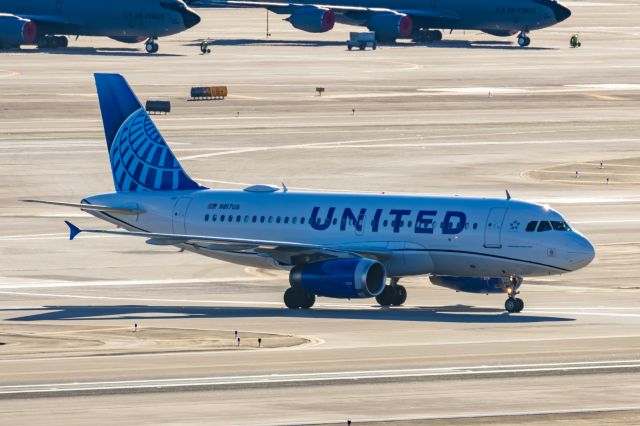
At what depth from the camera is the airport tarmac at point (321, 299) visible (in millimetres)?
37812

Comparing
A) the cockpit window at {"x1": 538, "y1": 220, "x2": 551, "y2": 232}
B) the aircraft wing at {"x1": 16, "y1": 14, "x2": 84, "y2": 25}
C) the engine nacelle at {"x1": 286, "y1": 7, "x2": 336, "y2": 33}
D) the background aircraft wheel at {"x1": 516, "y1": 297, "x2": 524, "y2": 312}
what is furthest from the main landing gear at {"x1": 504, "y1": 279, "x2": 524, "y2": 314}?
the engine nacelle at {"x1": 286, "y1": 7, "x2": 336, "y2": 33}

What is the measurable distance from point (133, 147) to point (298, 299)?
11818 millimetres

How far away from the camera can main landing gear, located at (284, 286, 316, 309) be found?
56778mm

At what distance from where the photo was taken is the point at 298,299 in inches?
2240

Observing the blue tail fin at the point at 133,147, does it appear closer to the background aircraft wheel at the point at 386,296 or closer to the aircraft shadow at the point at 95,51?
the background aircraft wheel at the point at 386,296

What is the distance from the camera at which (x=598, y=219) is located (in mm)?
82875

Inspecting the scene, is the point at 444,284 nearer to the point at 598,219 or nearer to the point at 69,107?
the point at 598,219

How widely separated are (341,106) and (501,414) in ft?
352

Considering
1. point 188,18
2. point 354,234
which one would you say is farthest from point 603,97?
point 354,234

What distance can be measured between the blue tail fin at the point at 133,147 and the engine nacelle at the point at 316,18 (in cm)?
13256

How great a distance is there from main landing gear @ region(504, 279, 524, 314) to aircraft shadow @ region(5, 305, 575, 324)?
284 mm

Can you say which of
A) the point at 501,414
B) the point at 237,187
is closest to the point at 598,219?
the point at 237,187

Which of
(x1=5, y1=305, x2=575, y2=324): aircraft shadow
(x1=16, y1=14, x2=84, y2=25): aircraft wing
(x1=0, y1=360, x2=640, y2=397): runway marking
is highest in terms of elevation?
(x1=0, y1=360, x2=640, y2=397): runway marking

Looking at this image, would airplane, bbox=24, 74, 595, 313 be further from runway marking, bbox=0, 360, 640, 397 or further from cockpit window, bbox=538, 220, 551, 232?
runway marking, bbox=0, 360, 640, 397
